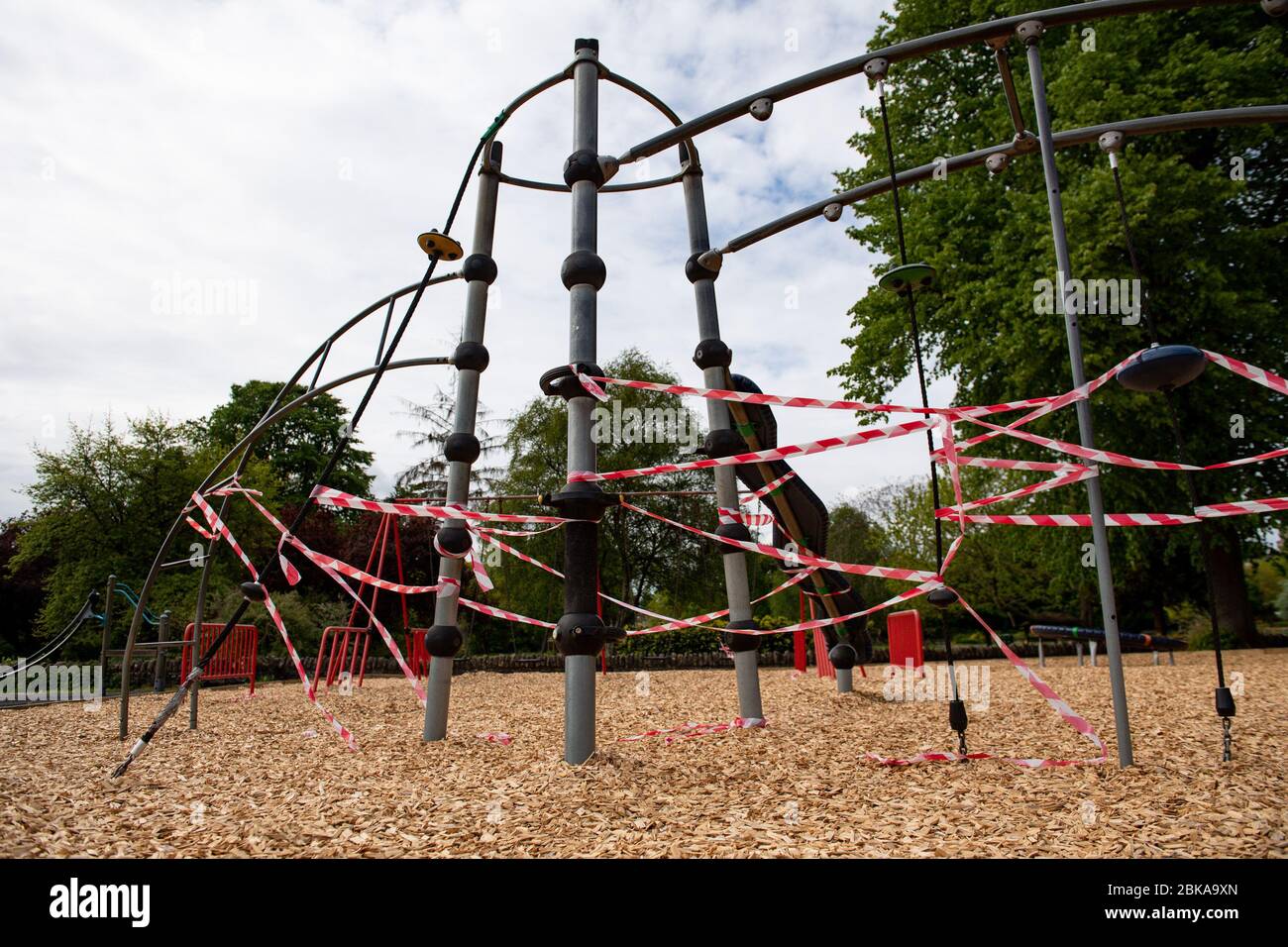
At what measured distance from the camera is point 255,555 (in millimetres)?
20188

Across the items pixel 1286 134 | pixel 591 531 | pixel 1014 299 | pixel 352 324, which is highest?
pixel 1286 134

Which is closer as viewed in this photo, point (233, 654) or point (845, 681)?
point (845, 681)

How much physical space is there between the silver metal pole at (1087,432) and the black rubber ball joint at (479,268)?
11.5 ft

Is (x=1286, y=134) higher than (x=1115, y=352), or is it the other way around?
(x=1286, y=134)

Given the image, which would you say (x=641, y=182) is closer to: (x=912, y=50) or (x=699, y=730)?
(x=912, y=50)

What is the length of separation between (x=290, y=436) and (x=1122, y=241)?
32512 millimetres

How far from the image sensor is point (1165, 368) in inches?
129

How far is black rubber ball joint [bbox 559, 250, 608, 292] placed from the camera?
164 inches

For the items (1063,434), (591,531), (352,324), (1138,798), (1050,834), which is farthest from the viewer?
(1063,434)

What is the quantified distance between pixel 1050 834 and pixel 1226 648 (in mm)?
14351

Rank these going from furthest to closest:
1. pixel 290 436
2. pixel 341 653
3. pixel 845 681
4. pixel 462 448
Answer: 1. pixel 290 436
2. pixel 341 653
3. pixel 845 681
4. pixel 462 448

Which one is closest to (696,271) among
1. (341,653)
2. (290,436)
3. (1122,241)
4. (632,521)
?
(341,653)
